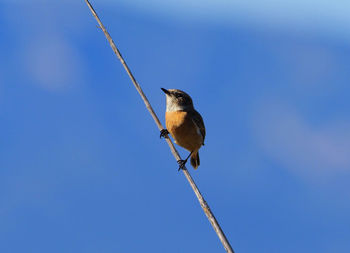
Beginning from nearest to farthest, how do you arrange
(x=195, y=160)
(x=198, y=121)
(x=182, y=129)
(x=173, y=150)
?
1. (x=173, y=150)
2. (x=182, y=129)
3. (x=198, y=121)
4. (x=195, y=160)

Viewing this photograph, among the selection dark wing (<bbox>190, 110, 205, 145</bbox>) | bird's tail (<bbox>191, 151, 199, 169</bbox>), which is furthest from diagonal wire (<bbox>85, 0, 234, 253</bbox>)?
bird's tail (<bbox>191, 151, 199, 169</bbox>)

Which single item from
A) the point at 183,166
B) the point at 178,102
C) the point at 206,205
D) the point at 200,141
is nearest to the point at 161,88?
the point at 178,102

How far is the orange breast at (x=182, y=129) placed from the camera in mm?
6930

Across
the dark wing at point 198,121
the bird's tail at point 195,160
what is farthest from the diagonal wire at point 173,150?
the bird's tail at point 195,160

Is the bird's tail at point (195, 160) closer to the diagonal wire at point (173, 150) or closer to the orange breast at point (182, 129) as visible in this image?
the orange breast at point (182, 129)

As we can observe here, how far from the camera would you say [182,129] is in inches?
273

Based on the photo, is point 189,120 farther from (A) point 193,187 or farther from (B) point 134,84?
(A) point 193,187

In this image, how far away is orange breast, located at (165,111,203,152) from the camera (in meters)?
6.93

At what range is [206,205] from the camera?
10.5 feet

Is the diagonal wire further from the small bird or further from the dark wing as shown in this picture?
the dark wing

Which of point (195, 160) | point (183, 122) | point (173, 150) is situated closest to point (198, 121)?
point (183, 122)

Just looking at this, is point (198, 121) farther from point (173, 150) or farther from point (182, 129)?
point (173, 150)

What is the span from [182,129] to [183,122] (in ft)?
0.40

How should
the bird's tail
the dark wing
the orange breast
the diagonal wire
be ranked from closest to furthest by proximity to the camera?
the diagonal wire
the orange breast
the dark wing
the bird's tail
